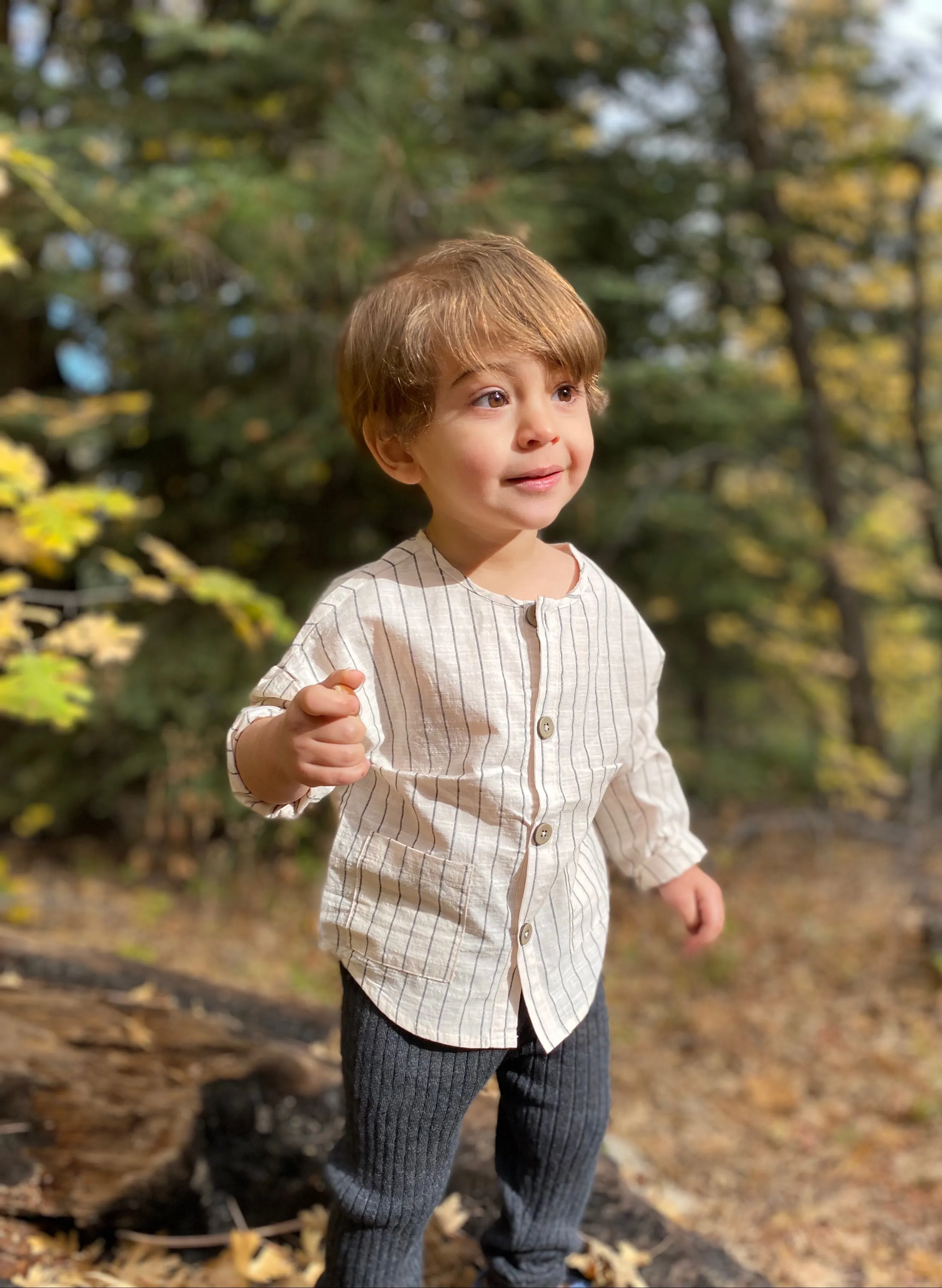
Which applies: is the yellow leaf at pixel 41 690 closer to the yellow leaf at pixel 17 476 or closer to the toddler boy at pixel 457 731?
the yellow leaf at pixel 17 476

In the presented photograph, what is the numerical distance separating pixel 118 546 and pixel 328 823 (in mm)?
1712

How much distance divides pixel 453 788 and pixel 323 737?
0.26 m

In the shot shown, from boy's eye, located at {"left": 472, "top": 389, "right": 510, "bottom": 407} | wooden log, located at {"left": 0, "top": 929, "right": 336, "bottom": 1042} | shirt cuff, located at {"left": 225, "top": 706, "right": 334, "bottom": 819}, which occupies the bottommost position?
wooden log, located at {"left": 0, "top": 929, "right": 336, "bottom": 1042}

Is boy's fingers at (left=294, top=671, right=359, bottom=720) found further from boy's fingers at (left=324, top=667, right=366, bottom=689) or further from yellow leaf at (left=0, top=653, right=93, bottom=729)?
yellow leaf at (left=0, top=653, right=93, bottom=729)

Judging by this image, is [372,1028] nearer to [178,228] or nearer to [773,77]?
[178,228]

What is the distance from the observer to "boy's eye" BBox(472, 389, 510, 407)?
54.2 inches

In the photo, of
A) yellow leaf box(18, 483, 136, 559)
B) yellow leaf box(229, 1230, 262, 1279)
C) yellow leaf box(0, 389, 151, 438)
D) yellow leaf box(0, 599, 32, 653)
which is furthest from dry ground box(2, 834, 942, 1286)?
yellow leaf box(0, 389, 151, 438)

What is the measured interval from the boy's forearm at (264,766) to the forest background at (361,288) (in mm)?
1182

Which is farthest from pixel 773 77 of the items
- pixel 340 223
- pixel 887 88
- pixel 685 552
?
pixel 340 223

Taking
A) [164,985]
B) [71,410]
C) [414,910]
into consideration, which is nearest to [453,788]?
[414,910]

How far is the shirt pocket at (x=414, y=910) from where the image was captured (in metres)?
1.47

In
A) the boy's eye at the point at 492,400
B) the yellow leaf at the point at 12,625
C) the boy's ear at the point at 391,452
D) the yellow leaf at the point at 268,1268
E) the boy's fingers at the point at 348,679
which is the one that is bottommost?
the yellow leaf at the point at 268,1268

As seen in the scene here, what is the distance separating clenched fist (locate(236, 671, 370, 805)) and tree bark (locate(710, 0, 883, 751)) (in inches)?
185

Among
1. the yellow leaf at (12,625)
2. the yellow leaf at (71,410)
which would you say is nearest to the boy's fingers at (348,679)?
the yellow leaf at (12,625)
